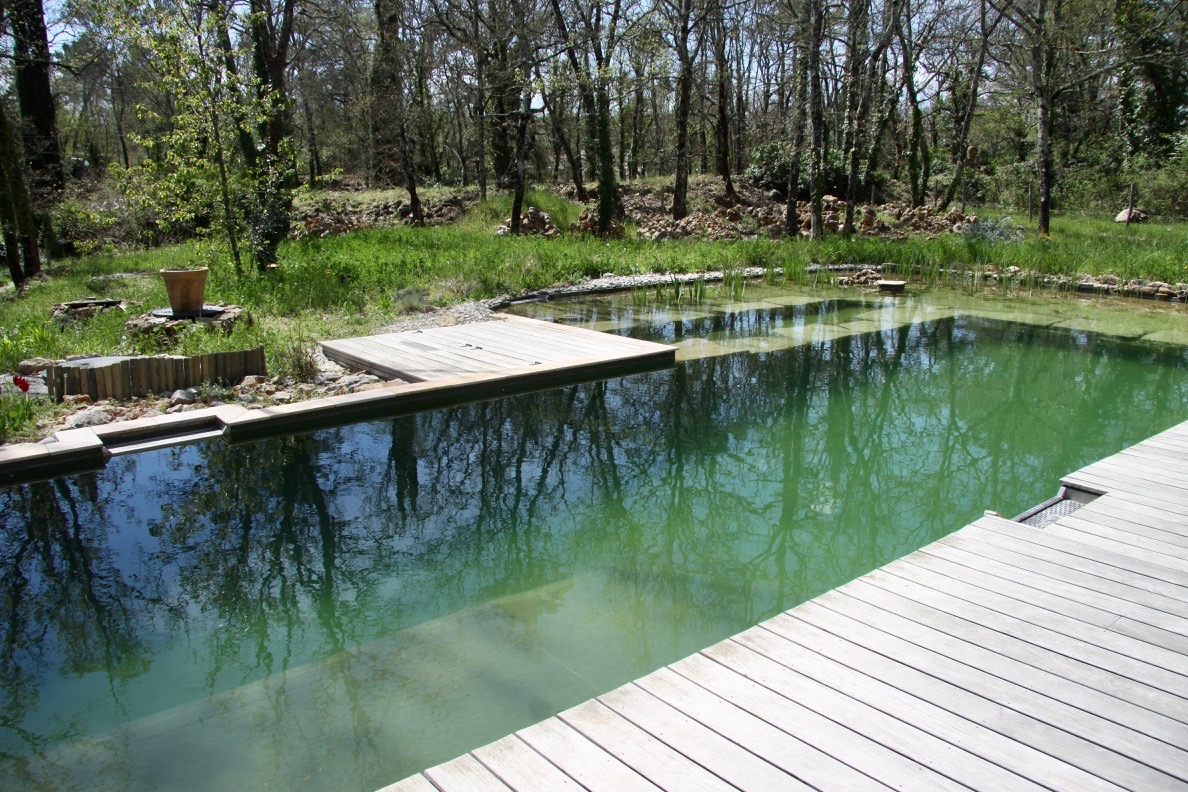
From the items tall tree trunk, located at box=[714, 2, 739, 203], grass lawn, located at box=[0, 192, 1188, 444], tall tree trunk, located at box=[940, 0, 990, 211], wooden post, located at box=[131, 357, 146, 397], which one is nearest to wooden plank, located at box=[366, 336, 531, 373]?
grass lawn, located at box=[0, 192, 1188, 444]

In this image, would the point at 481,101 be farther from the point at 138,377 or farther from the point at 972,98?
the point at 138,377

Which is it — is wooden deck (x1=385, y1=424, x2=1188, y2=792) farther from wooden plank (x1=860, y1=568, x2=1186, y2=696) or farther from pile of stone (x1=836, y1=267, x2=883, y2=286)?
pile of stone (x1=836, y1=267, x2=883, y2=286)

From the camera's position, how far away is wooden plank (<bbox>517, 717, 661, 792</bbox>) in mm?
1952

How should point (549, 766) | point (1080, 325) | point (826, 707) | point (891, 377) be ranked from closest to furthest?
1. point (549, 766)
2. point (826, 707)
3. point (891, 377)
4. point (1080, 325)

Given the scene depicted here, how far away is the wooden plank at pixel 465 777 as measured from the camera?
6.40 feet

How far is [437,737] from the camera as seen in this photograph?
264cm

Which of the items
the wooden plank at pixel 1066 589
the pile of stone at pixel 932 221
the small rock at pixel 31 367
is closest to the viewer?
the wooden plank at pixel 1066 589

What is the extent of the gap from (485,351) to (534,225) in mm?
8942

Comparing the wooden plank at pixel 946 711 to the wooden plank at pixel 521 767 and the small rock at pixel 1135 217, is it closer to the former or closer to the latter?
the wooden plank at pixel 521 767

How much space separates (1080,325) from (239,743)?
919cm

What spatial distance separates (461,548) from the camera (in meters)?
4.05

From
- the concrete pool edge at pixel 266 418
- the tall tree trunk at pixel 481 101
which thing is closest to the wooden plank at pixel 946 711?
the concrete pool edge at pixel 266 418

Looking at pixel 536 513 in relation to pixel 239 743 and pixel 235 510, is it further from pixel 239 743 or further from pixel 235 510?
pixel 239 743

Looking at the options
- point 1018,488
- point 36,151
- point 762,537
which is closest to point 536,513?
point 762,537
